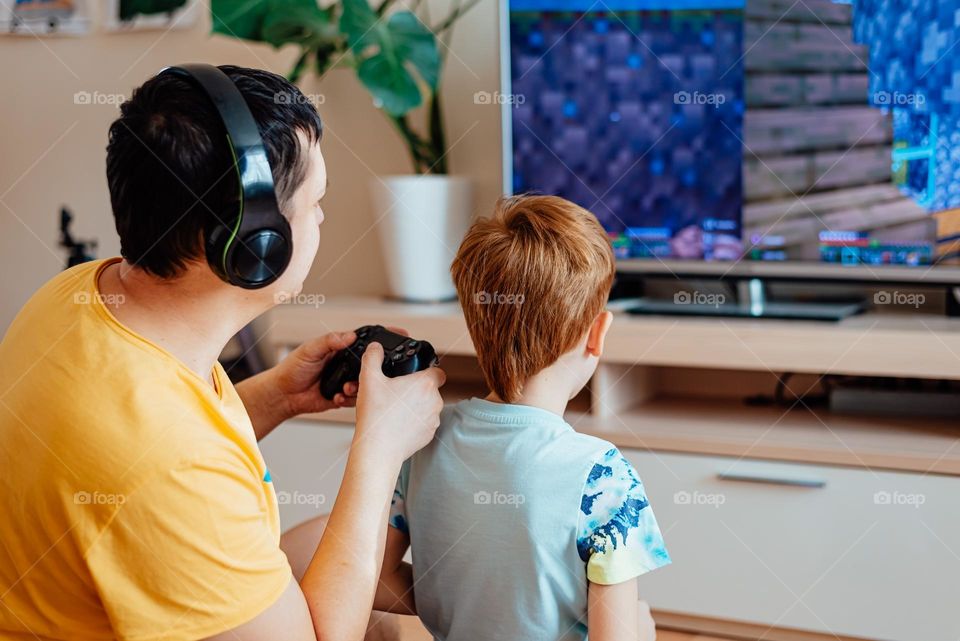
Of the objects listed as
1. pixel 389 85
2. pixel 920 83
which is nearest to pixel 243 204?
pixel 389 85

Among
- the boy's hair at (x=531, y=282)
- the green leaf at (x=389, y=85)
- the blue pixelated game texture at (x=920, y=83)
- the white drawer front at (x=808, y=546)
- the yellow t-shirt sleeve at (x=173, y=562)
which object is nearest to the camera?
the yellow t-shirt sleeve at (x=173, y=562)

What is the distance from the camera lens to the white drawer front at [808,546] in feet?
5.89

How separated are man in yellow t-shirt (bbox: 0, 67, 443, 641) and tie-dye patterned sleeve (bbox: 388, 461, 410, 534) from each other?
0.19 meters

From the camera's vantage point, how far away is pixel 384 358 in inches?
44.6

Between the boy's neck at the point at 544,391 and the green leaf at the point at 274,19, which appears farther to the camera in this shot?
the green leaf at the point at 274,19

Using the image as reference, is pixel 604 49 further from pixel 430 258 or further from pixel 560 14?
pixel 430 258

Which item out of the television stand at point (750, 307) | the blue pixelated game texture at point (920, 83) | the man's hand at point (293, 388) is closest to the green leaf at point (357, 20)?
the television stand at point (750, 307)

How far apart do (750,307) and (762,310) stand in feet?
0.15

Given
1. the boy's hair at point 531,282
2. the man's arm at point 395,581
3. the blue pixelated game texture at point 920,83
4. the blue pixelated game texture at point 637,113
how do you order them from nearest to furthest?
the boy's hair at point 531,282 → the man's arm at point 395,581 → the blue pixelated game texture at point 920,83 → the blue pixelated game texture at point 637,113

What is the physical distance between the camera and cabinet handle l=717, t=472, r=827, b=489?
72.6 inches

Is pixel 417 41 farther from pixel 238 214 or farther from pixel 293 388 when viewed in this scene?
pixel 238 214

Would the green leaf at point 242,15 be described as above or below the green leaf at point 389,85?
above

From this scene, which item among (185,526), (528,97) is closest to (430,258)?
(528,97)

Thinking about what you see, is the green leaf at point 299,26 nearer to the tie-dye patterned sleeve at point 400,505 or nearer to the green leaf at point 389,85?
the green leaf at point 389,85
